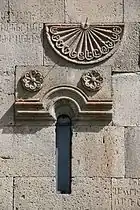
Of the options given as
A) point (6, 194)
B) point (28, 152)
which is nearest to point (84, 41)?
point (28, 152)

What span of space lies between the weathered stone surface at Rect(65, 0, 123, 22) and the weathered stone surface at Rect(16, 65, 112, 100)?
591 mm

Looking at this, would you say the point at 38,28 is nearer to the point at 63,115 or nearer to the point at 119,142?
the point at 63,115

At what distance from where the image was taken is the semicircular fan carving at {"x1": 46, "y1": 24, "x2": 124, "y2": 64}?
880cm

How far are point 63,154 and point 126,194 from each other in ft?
2.86

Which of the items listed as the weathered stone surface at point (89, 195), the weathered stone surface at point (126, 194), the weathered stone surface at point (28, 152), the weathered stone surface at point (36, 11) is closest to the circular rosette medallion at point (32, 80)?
the weathered stone surface at point (28, 152)

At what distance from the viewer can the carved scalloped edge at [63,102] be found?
8680 millimetres

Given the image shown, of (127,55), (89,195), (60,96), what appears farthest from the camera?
(127,55)

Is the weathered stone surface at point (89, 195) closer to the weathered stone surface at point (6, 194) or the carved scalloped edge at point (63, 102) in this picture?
the weathered stone surface at point (6, 194)

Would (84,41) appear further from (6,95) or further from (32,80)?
(6,95)

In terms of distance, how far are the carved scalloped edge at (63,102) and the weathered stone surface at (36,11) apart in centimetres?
88

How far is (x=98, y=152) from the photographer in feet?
28.4

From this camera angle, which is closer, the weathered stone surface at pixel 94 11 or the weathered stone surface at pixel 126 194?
the weathered stone surface at pixel 126 194

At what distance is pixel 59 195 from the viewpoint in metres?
8.63

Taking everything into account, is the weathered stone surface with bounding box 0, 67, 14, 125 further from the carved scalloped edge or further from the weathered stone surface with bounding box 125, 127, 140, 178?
the weathered stone surface with bounding box 125, 127, 140, 178
